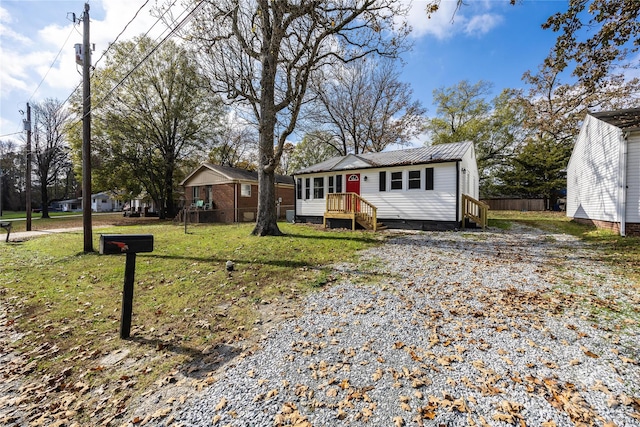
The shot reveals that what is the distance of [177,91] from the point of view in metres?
22.1

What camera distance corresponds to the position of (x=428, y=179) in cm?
1254

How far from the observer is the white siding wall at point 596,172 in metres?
9.98

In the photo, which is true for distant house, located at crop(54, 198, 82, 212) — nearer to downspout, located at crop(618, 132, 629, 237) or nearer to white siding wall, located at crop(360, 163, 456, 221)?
white siding wall, located at crop(360, 163, 456, 221)

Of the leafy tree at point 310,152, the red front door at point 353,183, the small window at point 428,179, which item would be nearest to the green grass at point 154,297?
the small window at point 428,179

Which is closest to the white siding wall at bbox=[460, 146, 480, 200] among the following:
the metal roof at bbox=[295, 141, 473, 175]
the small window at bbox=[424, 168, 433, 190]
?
the metal roof at bbox=[295, 141, 473, 175]

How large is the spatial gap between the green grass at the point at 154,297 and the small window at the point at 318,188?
7.16 meters

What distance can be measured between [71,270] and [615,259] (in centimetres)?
1306

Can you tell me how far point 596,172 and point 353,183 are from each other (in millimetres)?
10428

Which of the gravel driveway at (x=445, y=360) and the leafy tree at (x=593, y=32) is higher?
the leafy tree at (x=593, y=32)

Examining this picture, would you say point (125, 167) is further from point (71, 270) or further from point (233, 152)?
point (71, 270)

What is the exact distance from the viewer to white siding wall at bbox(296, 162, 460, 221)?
12031mm

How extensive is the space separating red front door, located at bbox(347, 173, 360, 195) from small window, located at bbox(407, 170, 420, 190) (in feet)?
8.89

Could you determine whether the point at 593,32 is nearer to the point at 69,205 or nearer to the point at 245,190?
the point at 245,190

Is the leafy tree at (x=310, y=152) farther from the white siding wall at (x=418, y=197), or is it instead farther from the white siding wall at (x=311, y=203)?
the white siding wall at (x=418, y=197)
